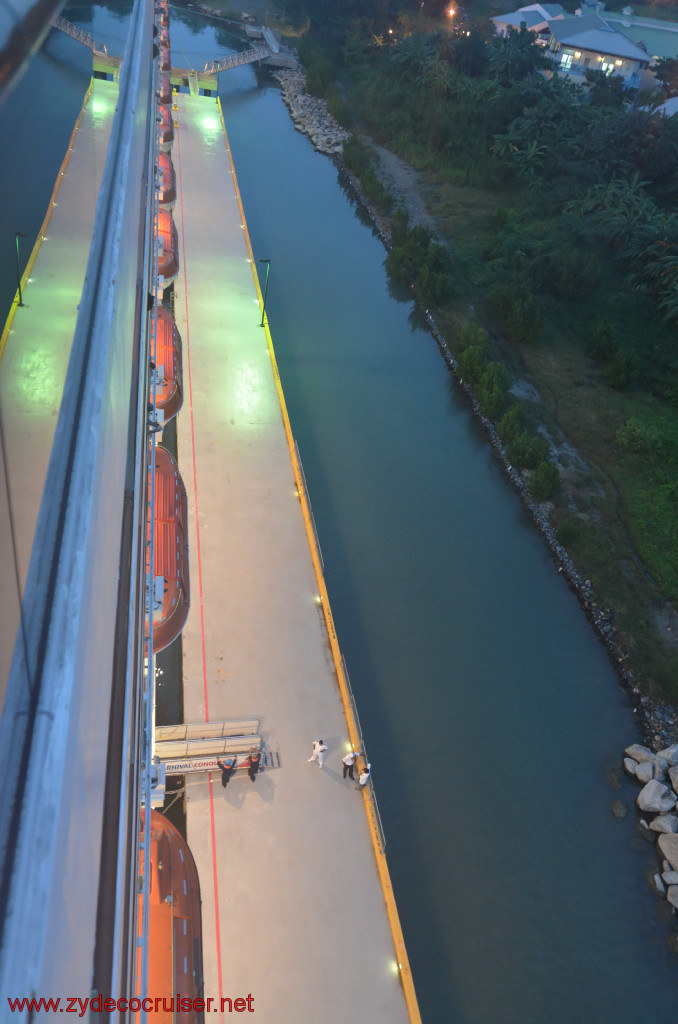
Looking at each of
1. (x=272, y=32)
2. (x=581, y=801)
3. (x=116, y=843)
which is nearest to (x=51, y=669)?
(x=116, y=843)

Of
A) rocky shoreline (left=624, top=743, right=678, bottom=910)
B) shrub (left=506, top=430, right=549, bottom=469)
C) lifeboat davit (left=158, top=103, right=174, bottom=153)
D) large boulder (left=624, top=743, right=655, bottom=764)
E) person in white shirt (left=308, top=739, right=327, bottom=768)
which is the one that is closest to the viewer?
person in white shirt (left=308, top=739, right=327, bottom=768)

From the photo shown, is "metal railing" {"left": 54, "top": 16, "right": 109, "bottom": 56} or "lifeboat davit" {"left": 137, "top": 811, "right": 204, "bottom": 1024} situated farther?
"metal railing" {"left": 54, "top": 16, "right": 109, "bottom": 56}

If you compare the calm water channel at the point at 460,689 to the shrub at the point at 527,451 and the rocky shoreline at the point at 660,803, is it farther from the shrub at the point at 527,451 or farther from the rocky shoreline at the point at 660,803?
the shrub at the point at 527,451

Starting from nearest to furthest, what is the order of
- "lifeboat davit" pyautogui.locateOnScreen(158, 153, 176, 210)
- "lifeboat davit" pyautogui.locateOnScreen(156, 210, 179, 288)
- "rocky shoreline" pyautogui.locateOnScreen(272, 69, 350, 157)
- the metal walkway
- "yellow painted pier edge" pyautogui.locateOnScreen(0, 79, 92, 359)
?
"yellow painted pier edge" pyautogui.locateOnScreen(0, 79, 92, 359)
"lifeboat davit" pyautogui.locateOnScreen(156, 210, 179, 288)
"lifeboat davit" pyautogui.locateOnScreen(158, 153, 176, 210)
"rocky shoreline" pyautogui.locateOnScreen(272, 69, 350, 157)
the metal walkway

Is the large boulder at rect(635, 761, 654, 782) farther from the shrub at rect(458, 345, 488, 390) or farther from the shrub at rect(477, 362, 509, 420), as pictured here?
the shrub at rect(458, 345, 488, 390)

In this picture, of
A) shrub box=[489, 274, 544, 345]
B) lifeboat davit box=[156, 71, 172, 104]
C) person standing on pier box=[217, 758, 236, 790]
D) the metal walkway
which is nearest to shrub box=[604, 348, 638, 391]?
shrub box=[489, 274, 544, 345]

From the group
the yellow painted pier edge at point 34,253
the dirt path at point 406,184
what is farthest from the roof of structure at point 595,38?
the yellow painted pier edge at point 34,253

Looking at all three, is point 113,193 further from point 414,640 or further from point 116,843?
point 414,640

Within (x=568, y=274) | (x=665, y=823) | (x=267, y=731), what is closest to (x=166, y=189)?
(x=568, y=274)
